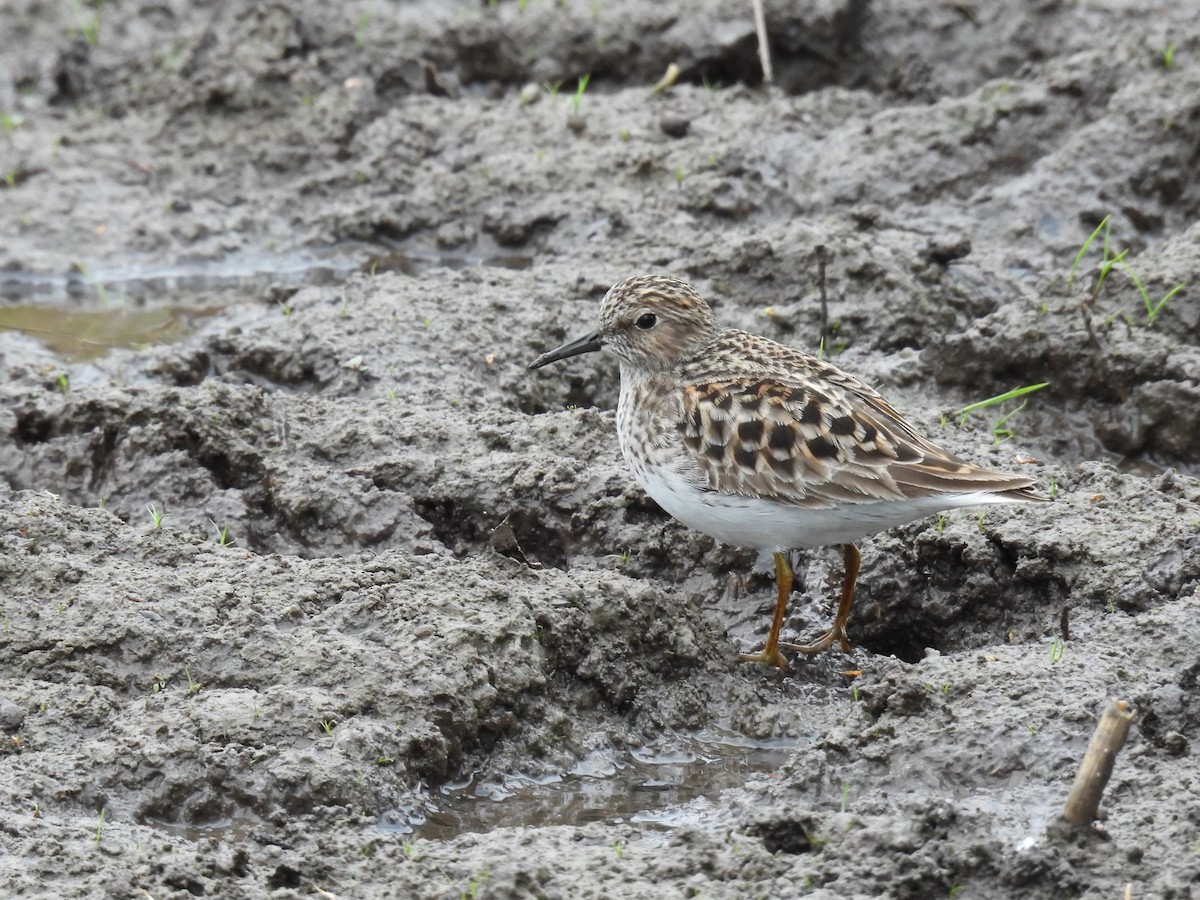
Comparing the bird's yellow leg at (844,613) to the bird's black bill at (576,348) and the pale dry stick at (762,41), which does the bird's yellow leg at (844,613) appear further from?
the pale dry stick at (762,41)

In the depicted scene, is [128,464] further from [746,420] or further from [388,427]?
[746,420]

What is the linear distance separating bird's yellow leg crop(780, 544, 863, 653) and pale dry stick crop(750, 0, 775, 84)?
523 cm

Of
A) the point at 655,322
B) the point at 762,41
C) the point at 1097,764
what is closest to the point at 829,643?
the point at 655,322

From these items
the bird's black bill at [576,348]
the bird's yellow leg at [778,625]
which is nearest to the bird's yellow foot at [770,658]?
the bird's yellow leg at [778,625]

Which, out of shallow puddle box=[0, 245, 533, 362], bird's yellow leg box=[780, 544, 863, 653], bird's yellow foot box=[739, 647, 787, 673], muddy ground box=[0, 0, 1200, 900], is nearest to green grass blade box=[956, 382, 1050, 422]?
muddy ground box=[0, 0, 1200, 900]

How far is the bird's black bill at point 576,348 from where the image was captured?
678 cm

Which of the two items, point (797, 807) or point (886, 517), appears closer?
point (797, 807)

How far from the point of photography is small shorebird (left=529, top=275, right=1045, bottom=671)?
18.5 ft

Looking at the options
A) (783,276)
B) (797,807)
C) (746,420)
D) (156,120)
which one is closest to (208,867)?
(797,807)

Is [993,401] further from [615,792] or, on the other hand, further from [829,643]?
[615,792]

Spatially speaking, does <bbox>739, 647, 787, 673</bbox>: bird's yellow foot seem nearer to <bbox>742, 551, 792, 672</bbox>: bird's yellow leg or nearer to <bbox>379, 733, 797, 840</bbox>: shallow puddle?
<bbox>742, 551, 792, 672</bbox>: bird's yellow leg

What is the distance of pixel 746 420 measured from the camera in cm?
592

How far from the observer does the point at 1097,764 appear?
13.9ft

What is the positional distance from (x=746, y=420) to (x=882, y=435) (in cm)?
52
